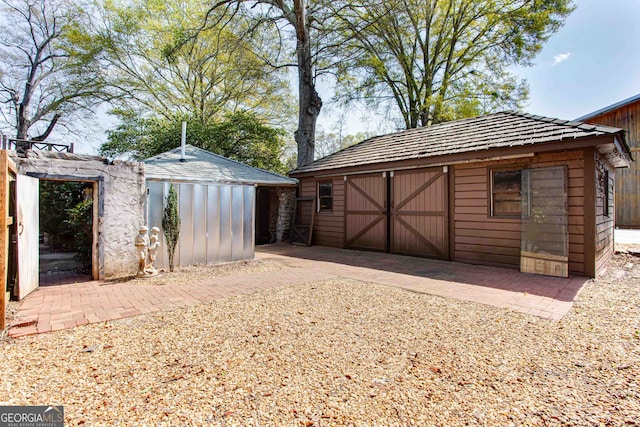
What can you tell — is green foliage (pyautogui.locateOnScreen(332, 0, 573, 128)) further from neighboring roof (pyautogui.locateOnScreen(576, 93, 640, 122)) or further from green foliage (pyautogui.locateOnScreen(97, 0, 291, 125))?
green foliage (pyautogui.locateOnScreen(97, 0, 291, 125))

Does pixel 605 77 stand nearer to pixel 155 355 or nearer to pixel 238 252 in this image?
pixel 238 252

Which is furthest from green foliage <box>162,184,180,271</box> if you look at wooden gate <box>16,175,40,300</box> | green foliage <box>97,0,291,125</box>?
green foliage <box>97,0,291,125</box>

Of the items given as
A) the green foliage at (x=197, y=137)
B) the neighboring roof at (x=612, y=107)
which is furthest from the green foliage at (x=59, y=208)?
the neighboring roof at (x=612, y=107)

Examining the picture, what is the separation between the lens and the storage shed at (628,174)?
14.7 metres

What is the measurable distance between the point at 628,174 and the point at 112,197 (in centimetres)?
2113

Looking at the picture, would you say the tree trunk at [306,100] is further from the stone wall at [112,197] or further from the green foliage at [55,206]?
the stone wall at [112,197]

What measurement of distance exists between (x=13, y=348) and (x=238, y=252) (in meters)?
4.81

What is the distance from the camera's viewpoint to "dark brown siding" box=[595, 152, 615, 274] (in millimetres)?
6043

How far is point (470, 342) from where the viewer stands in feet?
9.89

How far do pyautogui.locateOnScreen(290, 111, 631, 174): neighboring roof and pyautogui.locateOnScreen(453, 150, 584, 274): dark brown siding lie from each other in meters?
0.43

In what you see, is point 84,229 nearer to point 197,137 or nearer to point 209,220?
point 209,220

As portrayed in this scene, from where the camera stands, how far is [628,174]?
591 inches

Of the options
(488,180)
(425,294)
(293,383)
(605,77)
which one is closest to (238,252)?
(425,294)

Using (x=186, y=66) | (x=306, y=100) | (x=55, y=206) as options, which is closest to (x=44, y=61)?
(x=186, y=66)
